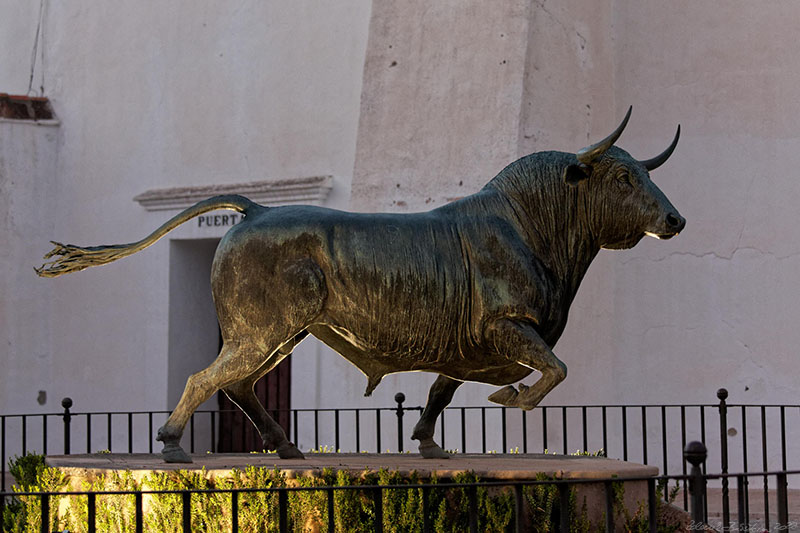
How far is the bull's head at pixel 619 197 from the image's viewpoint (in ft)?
19.2

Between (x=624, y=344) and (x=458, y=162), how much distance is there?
7.18 feet

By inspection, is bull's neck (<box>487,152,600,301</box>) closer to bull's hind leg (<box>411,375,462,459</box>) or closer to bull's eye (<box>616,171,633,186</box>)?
bull's eye (<box>616,171,633,186</box>)

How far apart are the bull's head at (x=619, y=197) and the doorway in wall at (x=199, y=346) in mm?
6998

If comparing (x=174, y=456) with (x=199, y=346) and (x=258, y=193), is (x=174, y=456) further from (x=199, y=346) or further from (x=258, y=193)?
(x=199, y=346)

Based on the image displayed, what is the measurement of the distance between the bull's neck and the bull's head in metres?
0.05

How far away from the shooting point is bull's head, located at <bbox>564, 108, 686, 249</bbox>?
19.2 ft

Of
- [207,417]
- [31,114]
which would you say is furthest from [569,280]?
A: [31,114]

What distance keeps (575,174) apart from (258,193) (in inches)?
264

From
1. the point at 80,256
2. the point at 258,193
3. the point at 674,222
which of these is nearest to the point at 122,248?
the point at 80,256

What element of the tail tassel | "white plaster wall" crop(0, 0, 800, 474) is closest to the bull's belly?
the tail tassel

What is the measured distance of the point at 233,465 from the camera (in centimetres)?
568

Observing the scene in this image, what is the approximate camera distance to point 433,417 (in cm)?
632

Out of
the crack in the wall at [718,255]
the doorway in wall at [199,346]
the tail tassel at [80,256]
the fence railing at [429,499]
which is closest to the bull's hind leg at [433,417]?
the fence railing at [429,499]

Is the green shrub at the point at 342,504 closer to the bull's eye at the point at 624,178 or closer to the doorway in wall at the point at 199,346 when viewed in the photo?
the bull's eye at the point at 624,178
